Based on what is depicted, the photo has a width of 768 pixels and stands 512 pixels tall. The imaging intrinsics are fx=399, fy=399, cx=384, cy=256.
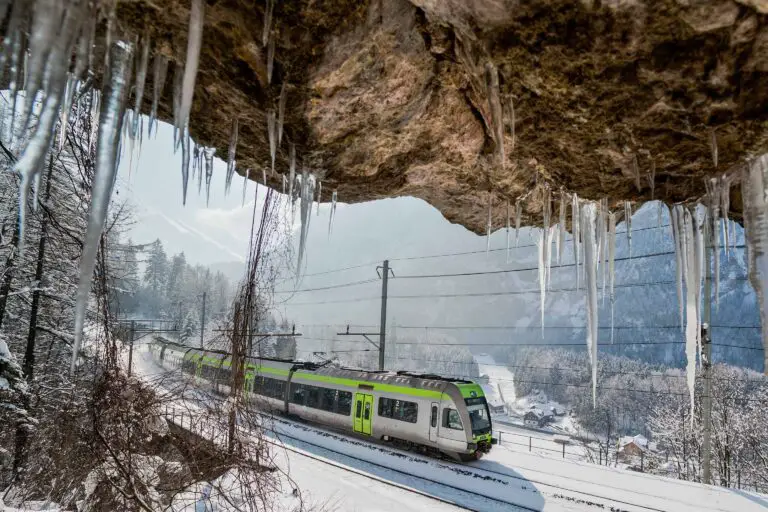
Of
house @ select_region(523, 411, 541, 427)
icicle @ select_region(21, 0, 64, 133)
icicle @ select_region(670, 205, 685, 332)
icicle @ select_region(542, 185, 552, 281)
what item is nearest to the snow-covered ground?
icicle @ select_region(542, 185, 552, 281)

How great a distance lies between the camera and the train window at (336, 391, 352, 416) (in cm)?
1215

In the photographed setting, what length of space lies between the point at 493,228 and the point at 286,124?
4.46 meters

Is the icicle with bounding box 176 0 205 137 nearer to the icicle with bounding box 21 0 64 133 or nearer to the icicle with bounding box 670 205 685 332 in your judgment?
the icicle with bounding box 21 0 64 133

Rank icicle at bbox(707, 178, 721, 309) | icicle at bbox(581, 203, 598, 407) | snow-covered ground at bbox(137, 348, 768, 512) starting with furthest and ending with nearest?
snow-covered ground at bbox(137, 348, 768, 512)
icicle at bbox(581, 203, 598, 407)
icicle at bbox(707, 178, 721, 309)

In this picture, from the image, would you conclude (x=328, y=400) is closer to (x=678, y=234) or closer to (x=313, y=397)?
(x=313, y=397)

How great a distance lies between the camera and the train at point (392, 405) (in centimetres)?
1005

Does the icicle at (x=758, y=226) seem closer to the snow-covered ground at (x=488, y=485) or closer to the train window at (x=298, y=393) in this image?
the snow-covered ground at (x=488, y=485)

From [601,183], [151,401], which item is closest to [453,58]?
[601,183]

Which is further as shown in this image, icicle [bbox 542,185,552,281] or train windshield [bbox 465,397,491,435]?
train windshield [bbox 465,397,491,435]

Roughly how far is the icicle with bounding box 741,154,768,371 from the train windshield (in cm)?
760

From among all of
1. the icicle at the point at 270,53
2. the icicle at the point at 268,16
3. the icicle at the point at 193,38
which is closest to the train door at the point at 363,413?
the icicle at the point at 270,53

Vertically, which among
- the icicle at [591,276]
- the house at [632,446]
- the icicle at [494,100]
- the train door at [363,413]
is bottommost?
the house at [632,446]

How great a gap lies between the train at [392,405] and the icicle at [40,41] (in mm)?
7177

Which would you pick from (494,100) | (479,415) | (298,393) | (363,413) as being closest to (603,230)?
(494,100)
